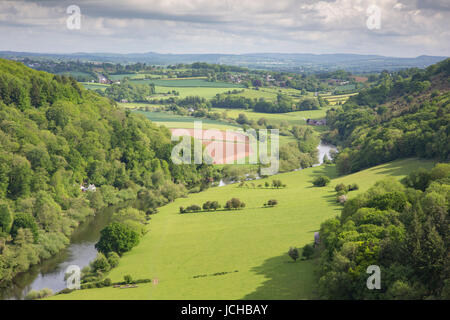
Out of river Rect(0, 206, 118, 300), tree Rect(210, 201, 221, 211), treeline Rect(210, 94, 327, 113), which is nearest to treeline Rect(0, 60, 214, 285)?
river Rect(0, 206, 118, 300)

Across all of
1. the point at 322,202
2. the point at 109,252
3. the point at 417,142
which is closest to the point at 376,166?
the point at 417,142

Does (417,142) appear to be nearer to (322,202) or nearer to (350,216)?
(322,202)

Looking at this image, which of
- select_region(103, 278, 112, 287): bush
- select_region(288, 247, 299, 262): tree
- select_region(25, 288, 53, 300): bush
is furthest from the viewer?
select_region(103, 278, 112, 287): bush

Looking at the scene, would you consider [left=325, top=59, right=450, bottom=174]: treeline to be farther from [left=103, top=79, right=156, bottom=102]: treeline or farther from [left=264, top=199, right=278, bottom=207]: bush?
[left=103, top=79, right=156, bottom=102]: treeline

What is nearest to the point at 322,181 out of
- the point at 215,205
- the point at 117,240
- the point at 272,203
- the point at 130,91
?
the point at 272,203
